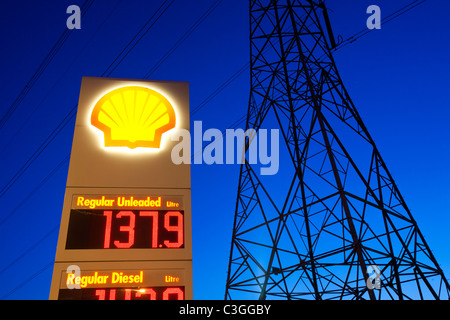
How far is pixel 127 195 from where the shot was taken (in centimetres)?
859

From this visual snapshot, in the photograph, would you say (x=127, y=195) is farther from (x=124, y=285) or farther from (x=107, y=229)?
(x=124, y=285)

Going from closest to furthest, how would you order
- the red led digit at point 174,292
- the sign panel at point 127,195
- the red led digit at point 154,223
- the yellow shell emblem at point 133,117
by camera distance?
1. the red led digit at point 174,292
2. the sign panel at point 127,195
3. the red led digit at point 154,223
4. the yellow shell emblem at point 133,117

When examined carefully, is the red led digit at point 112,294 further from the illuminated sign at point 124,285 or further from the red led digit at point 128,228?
the red led digit at point 128,228

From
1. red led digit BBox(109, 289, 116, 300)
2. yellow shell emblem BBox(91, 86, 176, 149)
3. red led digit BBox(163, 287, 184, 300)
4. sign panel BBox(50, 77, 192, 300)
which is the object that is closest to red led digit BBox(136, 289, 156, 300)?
sign panel BBox(50, 77, 192, 300)

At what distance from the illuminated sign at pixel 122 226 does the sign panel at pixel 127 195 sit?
0.8 inches

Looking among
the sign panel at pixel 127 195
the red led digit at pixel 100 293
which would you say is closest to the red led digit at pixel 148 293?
the sign panel at pixel 127 195

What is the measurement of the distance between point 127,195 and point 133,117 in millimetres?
2336

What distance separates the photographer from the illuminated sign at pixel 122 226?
776 cm

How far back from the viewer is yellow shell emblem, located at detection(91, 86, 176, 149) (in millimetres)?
9773

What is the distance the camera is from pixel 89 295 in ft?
23.9

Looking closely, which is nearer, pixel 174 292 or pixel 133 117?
pixel 174 292

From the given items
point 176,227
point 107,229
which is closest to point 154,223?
point 176,227
